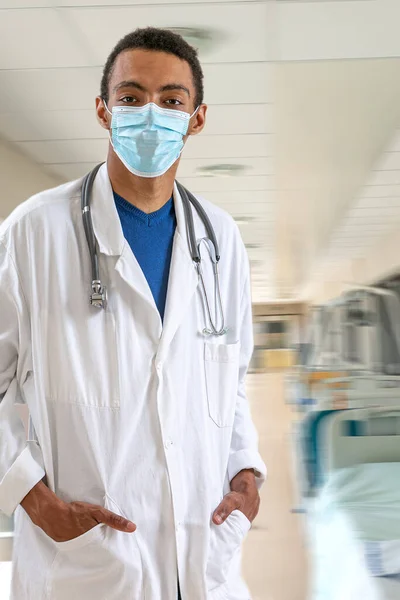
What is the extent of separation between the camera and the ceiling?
8.84ft

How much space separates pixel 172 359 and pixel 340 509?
1796 millimetres

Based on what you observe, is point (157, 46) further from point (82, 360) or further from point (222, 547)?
point (222, 547)

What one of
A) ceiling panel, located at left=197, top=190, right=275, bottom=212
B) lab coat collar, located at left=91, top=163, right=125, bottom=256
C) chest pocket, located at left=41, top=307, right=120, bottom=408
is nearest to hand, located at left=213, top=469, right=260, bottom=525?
chest pocket, located at left=41, top=307, right=120, bottom=408

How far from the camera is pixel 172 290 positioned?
1.33 m

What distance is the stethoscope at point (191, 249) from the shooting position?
1.28 m

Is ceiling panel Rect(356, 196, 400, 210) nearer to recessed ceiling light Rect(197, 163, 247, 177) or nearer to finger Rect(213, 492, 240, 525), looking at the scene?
recessed ceiling light Rect(197, 163, 247, 177)

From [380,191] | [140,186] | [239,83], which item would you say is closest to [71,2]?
[239,83]

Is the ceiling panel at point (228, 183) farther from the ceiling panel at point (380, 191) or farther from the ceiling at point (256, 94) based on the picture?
the ceiling panel at point (380, 191)

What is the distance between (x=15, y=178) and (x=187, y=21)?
185 centimetres

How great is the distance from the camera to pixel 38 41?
2.90m

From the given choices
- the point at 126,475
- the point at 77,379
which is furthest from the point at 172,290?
the point at 126,475

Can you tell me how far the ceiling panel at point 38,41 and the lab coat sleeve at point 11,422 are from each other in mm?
1778

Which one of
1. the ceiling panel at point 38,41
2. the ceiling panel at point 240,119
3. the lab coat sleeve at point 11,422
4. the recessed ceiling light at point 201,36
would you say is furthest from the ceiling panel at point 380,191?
the lab coat sleeve at point 11,422

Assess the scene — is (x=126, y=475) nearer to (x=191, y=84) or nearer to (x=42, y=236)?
(x=42, y=236)
